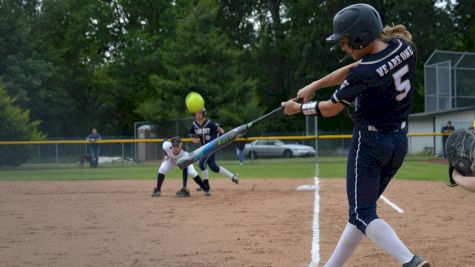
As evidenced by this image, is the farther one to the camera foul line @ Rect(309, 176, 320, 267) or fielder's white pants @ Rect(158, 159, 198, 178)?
fielder's white pants @ Rect(158, 159, 198, 178)

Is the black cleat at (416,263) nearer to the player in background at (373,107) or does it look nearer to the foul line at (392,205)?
the player in background at (373,107)

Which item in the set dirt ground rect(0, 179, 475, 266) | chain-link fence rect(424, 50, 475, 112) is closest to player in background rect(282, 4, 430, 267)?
dirt ground rect(0, 179, 475, 266)

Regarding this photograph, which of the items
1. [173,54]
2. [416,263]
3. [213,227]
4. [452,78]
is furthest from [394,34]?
[173,54]

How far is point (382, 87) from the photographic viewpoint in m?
4.68

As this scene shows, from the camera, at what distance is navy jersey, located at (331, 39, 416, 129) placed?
15.2 feet

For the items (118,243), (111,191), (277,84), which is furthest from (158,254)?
(277,84)

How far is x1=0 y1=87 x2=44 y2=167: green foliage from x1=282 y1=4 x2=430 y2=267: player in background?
26036 mm

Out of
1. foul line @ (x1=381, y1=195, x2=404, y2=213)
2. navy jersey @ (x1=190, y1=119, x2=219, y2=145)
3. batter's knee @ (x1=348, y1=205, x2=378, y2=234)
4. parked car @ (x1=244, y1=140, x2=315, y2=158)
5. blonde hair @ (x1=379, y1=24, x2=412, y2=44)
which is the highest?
blonde hair @ (x1=379, y1=24, x2=412, y2=44)

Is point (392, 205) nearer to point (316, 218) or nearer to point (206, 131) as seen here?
point (316, 218)

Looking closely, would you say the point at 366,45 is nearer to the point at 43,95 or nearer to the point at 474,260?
the point at 474,260

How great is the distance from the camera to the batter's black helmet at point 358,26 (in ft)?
15.6

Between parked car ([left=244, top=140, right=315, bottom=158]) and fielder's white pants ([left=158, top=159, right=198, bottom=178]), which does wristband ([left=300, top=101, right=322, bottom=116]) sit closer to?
fielder's white pants ([left=158, top=159, right=198, bottom=178])

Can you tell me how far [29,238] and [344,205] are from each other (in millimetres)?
5742

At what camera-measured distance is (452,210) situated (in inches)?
424
